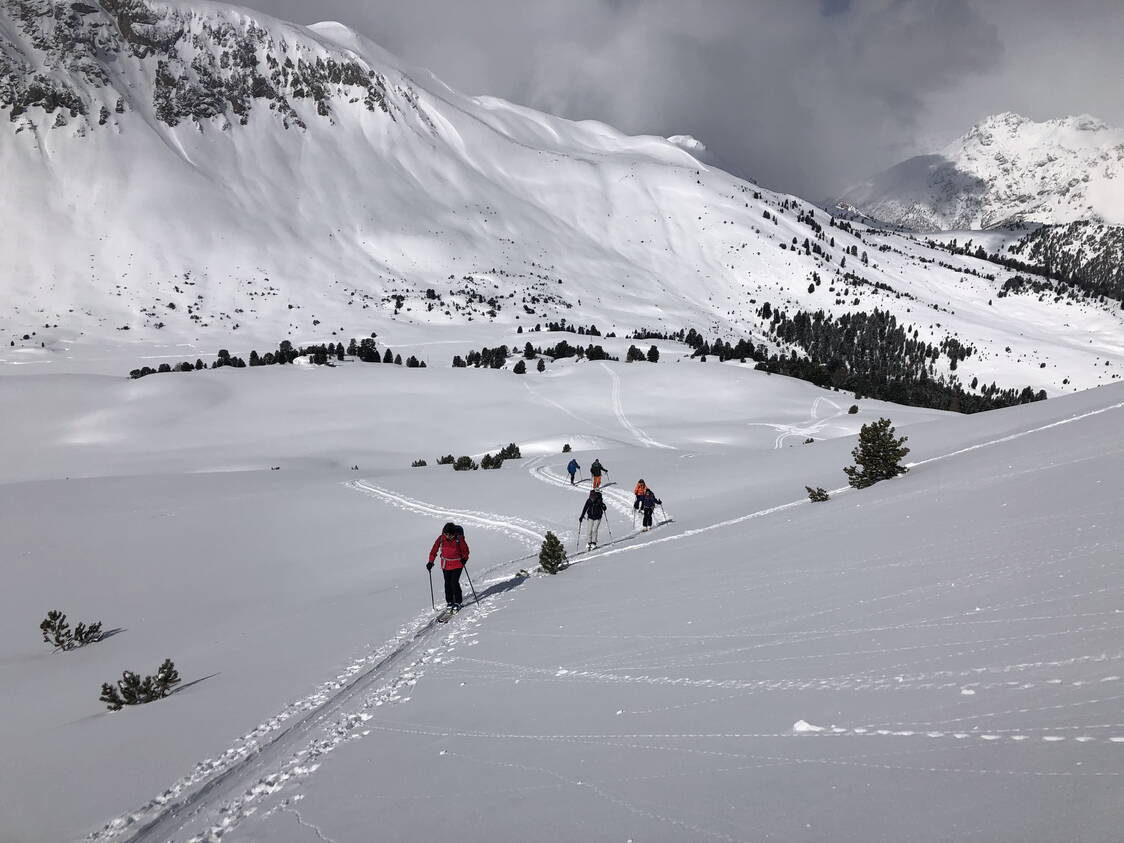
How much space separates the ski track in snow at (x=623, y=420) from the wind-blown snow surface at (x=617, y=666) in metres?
23.5

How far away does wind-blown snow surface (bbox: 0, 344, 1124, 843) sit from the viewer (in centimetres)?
375

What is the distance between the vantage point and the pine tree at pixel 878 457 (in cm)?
1598

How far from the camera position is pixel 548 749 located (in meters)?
5.25

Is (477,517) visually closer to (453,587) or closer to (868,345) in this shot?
(453,587)

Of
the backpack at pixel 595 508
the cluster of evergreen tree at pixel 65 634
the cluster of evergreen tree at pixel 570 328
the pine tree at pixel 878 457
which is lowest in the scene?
the cluster of evergreen tree at pixel 65 634

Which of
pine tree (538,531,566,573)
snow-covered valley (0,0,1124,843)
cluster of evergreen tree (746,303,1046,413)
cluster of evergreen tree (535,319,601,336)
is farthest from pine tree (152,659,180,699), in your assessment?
cluster of evergreen tree (746,303,1046,413)

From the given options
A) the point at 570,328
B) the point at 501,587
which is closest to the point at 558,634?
the point at 501,587

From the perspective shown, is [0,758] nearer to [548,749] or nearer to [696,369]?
[548,749]

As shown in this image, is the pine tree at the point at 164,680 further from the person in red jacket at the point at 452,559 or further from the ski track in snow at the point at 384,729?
the person in red jacket at the point at 452,559

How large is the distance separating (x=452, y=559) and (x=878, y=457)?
11028mm

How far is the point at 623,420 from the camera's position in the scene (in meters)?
53.5

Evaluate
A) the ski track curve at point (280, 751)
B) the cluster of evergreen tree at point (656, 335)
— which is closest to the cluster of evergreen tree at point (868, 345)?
the cluster of evergreen tree at point (656, 335)

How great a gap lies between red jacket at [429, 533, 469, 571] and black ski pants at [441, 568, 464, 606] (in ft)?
0.26

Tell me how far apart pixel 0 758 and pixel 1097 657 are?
10.1 m
